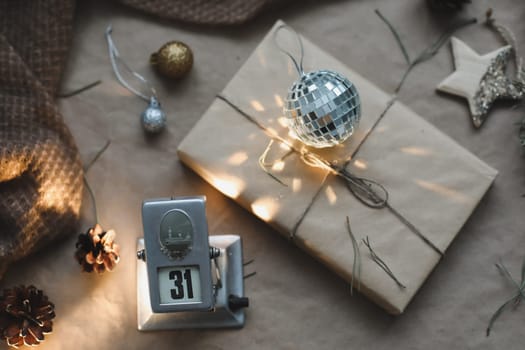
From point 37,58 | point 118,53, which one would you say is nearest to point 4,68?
point 37,58

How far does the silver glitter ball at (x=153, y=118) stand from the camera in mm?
1167

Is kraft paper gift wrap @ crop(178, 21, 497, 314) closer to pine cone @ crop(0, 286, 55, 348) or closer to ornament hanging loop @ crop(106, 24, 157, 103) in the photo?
ornament hanging loop @ crop(106, 24, 157, 103)

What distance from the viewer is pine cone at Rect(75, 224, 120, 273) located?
43.7 inches

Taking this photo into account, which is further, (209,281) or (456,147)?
(456,147)

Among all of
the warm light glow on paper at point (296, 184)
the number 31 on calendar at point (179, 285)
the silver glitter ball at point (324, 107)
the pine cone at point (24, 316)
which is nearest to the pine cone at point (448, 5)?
the silver glitter ball at point (324, 107)

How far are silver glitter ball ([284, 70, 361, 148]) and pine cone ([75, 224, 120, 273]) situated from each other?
0.39m

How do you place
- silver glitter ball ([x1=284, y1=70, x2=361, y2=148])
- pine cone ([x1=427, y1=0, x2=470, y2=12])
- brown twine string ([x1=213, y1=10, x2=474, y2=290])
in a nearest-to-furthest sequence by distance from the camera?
silver glitter ball ([x1=284, y1=70, x2=361, y2=148])
brown twine string ([x1=213, y1=10, x2=474, y2=290])
pine cone ([x1=427, y1=0, x2=470, y2=12])

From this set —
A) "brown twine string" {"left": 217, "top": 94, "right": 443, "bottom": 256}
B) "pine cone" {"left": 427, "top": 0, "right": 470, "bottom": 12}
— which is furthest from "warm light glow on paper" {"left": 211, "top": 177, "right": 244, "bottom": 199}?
"pine cone" {"left": 427, "top": 0, "right": 470, "bottom": 12}

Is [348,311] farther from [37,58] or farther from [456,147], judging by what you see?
[37,58]

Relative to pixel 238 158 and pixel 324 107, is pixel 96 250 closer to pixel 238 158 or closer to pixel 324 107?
pixel 238 158

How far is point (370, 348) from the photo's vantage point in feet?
3.72

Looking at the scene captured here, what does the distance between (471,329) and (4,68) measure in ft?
3.12

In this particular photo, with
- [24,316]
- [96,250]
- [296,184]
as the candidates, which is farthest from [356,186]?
[24,316]

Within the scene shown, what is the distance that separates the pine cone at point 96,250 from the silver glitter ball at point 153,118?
204 millimetres
